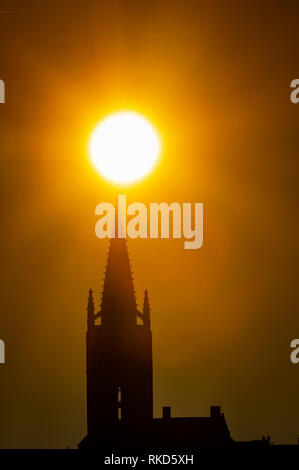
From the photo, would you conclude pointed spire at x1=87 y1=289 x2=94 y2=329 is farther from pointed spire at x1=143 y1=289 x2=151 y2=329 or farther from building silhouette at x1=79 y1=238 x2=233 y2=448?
pointed spire at x1=143 y1=289 x2=151 y2=329

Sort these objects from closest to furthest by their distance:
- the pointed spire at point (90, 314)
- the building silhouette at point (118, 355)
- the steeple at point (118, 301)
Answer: the pointed spire at point (90, 314) < the building silhouette at point (118, 355) < the steeple at point (118, 301)

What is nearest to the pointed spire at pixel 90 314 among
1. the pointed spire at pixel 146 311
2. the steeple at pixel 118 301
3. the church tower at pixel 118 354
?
the church tower at pixel 118 354

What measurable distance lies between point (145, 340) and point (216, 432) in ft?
19.3

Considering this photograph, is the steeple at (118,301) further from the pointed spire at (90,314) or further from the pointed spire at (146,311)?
the pointed spire at (146,311)

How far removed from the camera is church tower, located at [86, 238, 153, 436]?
119ft

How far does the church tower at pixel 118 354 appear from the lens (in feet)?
119

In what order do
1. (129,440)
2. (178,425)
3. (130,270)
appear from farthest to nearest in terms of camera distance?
1. (130,270)
2. (178,425)
3. (129,440)

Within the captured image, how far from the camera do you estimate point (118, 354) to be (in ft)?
125

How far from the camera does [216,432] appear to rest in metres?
31.5

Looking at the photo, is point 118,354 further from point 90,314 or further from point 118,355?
point 90,314

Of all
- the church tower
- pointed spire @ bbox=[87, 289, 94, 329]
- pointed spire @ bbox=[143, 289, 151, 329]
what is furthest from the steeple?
pointed spire @ bbox=[143, 289, 151, 329]
